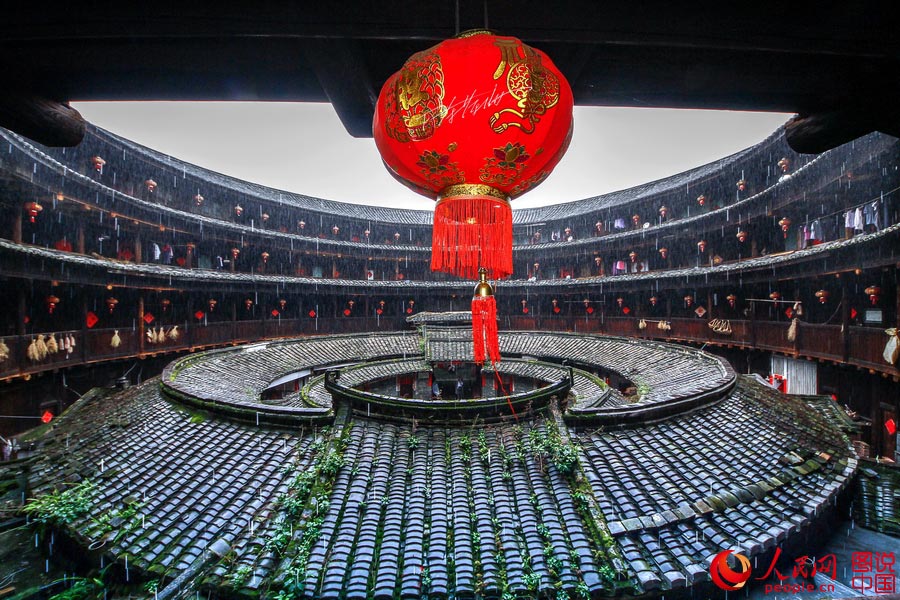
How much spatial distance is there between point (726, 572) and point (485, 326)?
3.48 metres

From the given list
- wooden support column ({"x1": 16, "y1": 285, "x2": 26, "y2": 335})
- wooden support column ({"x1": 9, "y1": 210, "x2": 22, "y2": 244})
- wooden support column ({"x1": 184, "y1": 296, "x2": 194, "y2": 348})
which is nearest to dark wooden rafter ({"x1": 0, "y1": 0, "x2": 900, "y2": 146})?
wooden support column ({"x1": 16, "y1": 285, "x2": 26, "y2": 335})

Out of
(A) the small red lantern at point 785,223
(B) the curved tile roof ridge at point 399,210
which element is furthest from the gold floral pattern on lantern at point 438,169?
(B) the curved tile roof ridge at point 399,210

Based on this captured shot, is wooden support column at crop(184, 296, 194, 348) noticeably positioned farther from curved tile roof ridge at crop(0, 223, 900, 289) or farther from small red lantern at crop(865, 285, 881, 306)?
small red lantern at crop(865, 285, 881, 306)

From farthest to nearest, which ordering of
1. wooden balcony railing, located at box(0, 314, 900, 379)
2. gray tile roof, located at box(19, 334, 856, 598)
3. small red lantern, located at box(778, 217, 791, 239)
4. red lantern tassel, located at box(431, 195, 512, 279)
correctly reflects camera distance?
1. small red lantern, located at box(778, 217, 791, 239)
2. wooden balcony railing, located at box(0, 314, 900, 379)
3. gray tile roof, located at box(19, 334, 856, 598)
4. red lantern tassel, located at box(431, 195, 512, 279)

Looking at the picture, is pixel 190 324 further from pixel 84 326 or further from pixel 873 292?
pixel 873 292

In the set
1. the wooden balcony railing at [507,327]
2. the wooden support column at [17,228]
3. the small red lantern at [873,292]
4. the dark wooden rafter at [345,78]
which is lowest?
the wooden balcony railing at [507,327]

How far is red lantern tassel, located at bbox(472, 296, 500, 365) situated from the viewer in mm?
3898

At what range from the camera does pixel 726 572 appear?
385 cm

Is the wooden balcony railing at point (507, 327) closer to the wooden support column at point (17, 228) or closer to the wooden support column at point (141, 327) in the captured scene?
the wooden support column at point (141, 327)

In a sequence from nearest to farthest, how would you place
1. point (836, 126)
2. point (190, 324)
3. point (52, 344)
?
point (836, 126), point (52, 344), point (190, 324)

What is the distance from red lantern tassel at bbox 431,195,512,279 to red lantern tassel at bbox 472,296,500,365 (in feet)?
1.88

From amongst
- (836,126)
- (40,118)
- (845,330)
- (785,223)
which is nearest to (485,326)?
(836,126)

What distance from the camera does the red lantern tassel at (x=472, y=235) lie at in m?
2.85

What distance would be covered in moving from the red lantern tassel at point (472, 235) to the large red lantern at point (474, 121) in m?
0.02
